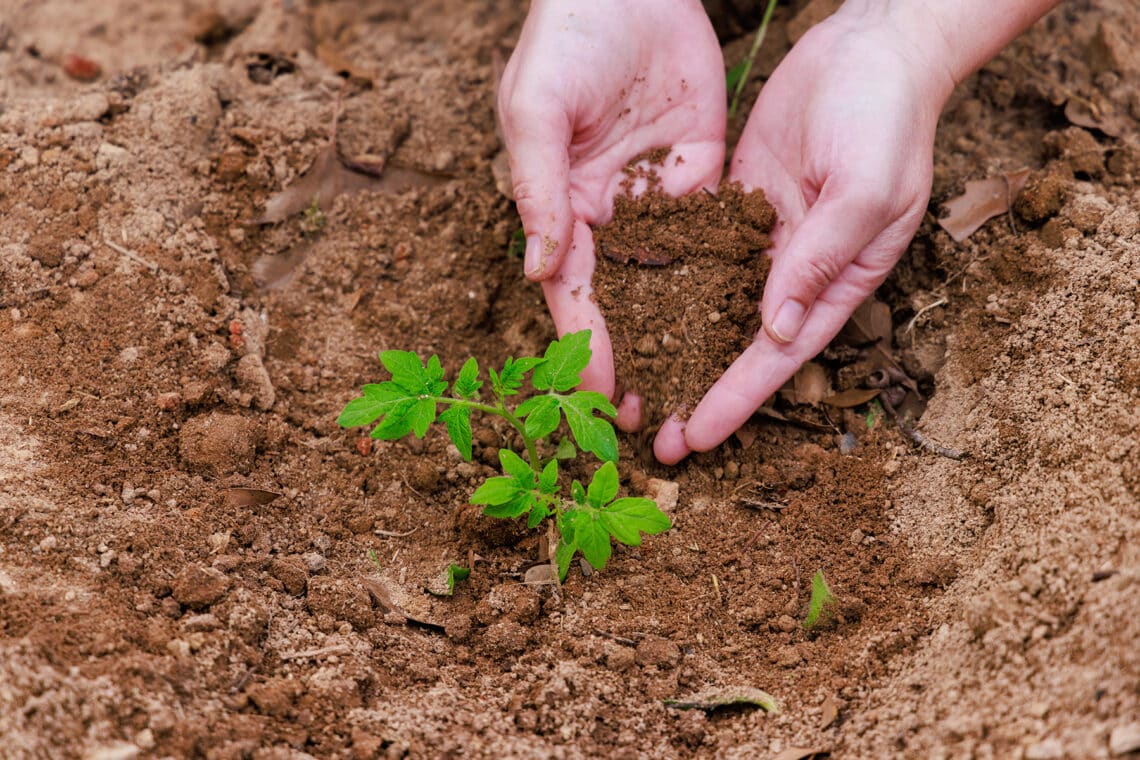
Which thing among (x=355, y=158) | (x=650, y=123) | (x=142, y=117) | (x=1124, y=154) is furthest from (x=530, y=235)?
(x=1124, y=154)

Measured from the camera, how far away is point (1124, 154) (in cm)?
314

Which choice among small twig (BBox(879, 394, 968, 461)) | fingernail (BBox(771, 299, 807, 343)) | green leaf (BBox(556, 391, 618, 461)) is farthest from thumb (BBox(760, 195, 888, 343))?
green leaf (BBox(556, 391, 618, 461))

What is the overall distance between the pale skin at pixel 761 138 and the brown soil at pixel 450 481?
0.27 meters

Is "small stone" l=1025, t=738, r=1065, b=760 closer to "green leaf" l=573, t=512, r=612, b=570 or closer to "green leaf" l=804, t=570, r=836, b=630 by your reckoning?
"green leaf" l=804, t=570, r=836, b=630

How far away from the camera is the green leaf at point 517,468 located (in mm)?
2344

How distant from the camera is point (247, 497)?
8.64 ft

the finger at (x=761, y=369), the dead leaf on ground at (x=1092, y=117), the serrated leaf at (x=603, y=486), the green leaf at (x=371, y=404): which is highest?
the green leaf at (x=371, y=404)

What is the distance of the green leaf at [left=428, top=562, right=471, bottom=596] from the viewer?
2566mm

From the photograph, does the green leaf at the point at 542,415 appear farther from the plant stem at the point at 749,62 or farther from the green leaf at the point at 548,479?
the plant stem at the point at 749,62

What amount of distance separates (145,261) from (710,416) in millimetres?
1983

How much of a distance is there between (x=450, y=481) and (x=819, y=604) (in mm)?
1224

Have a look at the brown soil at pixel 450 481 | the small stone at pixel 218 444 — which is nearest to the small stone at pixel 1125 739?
the brown soil at pixel 450 481

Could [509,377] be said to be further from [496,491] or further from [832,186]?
[832,186]

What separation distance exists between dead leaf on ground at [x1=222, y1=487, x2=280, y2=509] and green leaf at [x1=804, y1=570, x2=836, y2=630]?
162 cm
